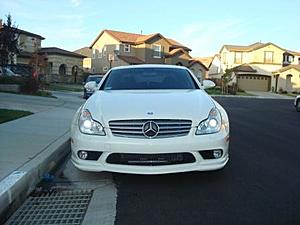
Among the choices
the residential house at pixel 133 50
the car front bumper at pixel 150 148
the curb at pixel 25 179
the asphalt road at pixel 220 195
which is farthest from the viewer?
the residential house at pixel 133 50

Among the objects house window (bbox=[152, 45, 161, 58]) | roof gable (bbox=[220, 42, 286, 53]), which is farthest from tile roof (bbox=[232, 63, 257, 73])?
house window (bbox=[152, 45, 161, 58])

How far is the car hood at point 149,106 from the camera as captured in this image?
5.09 m

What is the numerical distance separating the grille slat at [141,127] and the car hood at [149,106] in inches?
1.9

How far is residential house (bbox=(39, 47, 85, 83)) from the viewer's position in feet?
167

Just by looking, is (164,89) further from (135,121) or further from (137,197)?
(137,197)

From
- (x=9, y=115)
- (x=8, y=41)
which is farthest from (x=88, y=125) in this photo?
(x=8, y=41)

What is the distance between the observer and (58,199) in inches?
190

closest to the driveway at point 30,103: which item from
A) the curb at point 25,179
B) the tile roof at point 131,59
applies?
the curb at point 25,179

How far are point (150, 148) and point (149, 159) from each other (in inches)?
6.3

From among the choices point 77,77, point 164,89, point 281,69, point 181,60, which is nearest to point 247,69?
point 281,69

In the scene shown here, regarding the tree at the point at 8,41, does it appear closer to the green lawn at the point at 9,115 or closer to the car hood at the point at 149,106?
the green lawn at the point at 9,115

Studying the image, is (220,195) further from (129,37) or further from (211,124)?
(129,37)

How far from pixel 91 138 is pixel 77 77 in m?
50.6

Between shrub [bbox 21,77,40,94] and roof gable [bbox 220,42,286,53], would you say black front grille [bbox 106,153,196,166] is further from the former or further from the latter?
roof gable [bbox 220,42,286,53]
